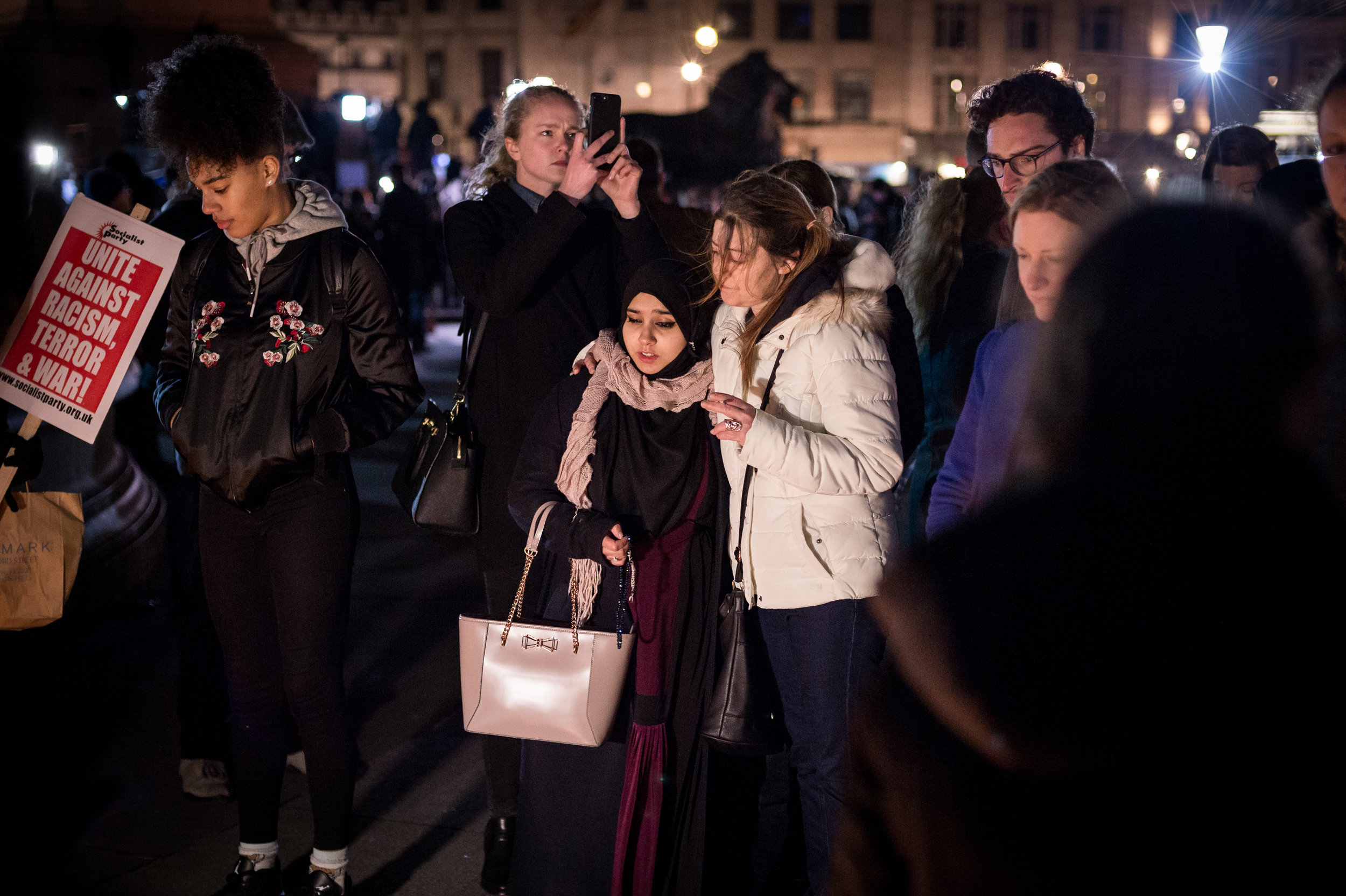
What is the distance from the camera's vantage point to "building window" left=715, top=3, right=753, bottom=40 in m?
63.5

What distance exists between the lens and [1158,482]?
0.94 m

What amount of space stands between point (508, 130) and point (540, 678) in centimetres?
174

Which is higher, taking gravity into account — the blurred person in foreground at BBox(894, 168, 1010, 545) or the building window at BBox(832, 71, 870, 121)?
the building window at BBox(832, 71, 870, 121)

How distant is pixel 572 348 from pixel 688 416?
2.08 ft

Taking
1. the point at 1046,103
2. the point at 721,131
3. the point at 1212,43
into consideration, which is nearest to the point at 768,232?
the point at 1046,103

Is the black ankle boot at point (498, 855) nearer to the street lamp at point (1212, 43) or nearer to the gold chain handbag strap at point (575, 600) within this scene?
the gold chain handbag strap at point (575, 600)

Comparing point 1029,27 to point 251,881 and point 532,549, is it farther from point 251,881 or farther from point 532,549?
point 251,881

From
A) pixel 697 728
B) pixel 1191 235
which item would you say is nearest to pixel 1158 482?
pixel 1191 235

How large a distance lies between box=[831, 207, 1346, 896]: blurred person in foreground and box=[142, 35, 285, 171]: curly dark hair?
2.82m

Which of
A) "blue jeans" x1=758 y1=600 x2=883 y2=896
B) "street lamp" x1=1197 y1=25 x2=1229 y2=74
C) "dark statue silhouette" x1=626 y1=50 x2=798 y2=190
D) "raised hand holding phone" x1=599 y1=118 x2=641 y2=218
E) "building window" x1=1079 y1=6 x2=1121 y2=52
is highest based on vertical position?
"building window" x1=1079 y1=6 x2=1121 y2=52

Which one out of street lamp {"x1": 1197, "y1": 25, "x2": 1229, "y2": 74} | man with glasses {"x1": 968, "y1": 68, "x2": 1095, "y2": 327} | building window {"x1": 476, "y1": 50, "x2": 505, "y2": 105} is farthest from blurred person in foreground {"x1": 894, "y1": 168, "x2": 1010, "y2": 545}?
building window {"x1": 476, "y1": 50, "x2": 505, "y2": 105}

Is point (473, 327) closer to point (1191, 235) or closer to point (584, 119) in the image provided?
point (584, 119)

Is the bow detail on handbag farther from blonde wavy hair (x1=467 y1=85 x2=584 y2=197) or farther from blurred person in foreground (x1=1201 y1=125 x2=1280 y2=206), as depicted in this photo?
blurred person in foreground (x1=1201 y1=125 x2=1280 y2=206)

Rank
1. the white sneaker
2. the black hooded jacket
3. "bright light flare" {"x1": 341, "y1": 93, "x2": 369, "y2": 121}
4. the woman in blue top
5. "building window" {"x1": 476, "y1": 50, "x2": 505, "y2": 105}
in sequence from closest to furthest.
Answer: the woman in blue top → the black hooded jacket → the white sneaker → "bright light flare" {"x1": 341, "y1": 93, "x2": 369, "y2": 121} → "building window" {"x1": 476, "y1": 50, "x2": 505, "y2": 105}
